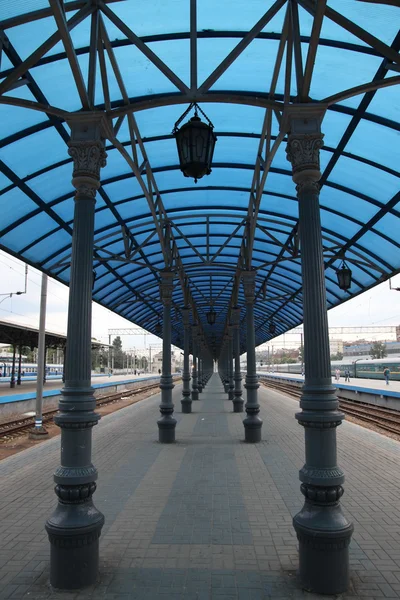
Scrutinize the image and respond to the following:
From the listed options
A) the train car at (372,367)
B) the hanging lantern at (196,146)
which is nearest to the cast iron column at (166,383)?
the hanging lantern at (196,146)

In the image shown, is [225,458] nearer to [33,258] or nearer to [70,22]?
[33,258]

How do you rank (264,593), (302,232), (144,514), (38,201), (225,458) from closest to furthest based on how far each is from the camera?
(264,593) → (302,232) → (144,514) → (38,201) → (225,458)

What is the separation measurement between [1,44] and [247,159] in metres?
4.86

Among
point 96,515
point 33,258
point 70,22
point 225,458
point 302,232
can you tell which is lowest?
point 225,458

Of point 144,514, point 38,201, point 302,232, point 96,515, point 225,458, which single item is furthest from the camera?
point 225,458

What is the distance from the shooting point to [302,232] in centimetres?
451

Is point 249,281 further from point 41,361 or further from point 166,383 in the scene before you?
point 41,361

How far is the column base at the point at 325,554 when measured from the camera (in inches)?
145

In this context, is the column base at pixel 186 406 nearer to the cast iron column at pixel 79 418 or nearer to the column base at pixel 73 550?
the cast iron column at pixel 79 418

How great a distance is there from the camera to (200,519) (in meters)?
5.44

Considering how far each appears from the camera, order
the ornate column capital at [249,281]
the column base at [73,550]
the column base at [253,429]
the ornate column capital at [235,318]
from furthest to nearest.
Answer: the ornate column capital at [235,318] < the ornate column capital at [249,281] < the column base at [253,429] < the column base at [73,550]

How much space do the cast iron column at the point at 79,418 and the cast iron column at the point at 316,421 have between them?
1901 mm

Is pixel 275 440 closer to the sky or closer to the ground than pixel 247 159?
closer to the ground

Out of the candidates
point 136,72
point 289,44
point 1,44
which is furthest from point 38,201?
point 289,44
